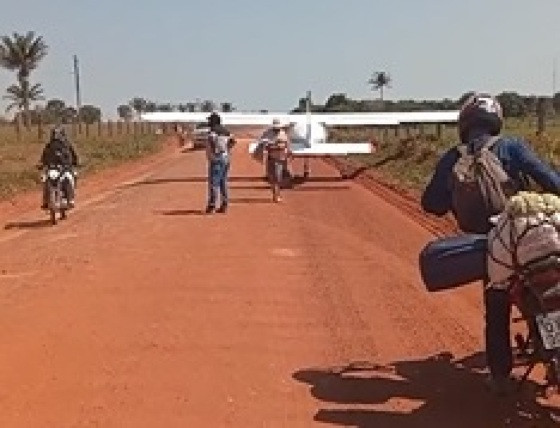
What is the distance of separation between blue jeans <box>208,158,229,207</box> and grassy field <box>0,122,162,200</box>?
7236 mm

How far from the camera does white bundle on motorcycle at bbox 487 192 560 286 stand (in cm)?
552

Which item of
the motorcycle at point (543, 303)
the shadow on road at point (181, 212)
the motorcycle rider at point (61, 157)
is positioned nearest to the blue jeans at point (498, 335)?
the motorcycle at point (543, 303)

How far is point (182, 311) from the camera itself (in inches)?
355

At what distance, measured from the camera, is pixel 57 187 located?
1806 cm

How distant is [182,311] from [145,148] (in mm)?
44368

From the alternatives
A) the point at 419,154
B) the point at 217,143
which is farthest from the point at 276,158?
the point at 419,154

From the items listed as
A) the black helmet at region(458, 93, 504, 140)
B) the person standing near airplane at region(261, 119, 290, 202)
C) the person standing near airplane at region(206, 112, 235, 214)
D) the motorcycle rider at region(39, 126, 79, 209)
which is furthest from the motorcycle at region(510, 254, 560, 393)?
the person standing near airplane at region(261, 119, 290, 202)

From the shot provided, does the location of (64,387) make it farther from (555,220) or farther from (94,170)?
(94,170)

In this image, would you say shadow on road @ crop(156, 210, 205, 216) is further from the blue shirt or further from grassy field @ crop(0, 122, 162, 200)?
the blue shirt

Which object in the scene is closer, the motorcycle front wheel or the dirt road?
the dirt road

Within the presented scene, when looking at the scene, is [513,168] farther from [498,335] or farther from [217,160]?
[217,160]

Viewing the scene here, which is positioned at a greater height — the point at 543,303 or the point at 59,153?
the point at 59,153

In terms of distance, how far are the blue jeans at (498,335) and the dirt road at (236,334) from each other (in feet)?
0.79

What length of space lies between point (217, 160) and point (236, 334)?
35.8ft
